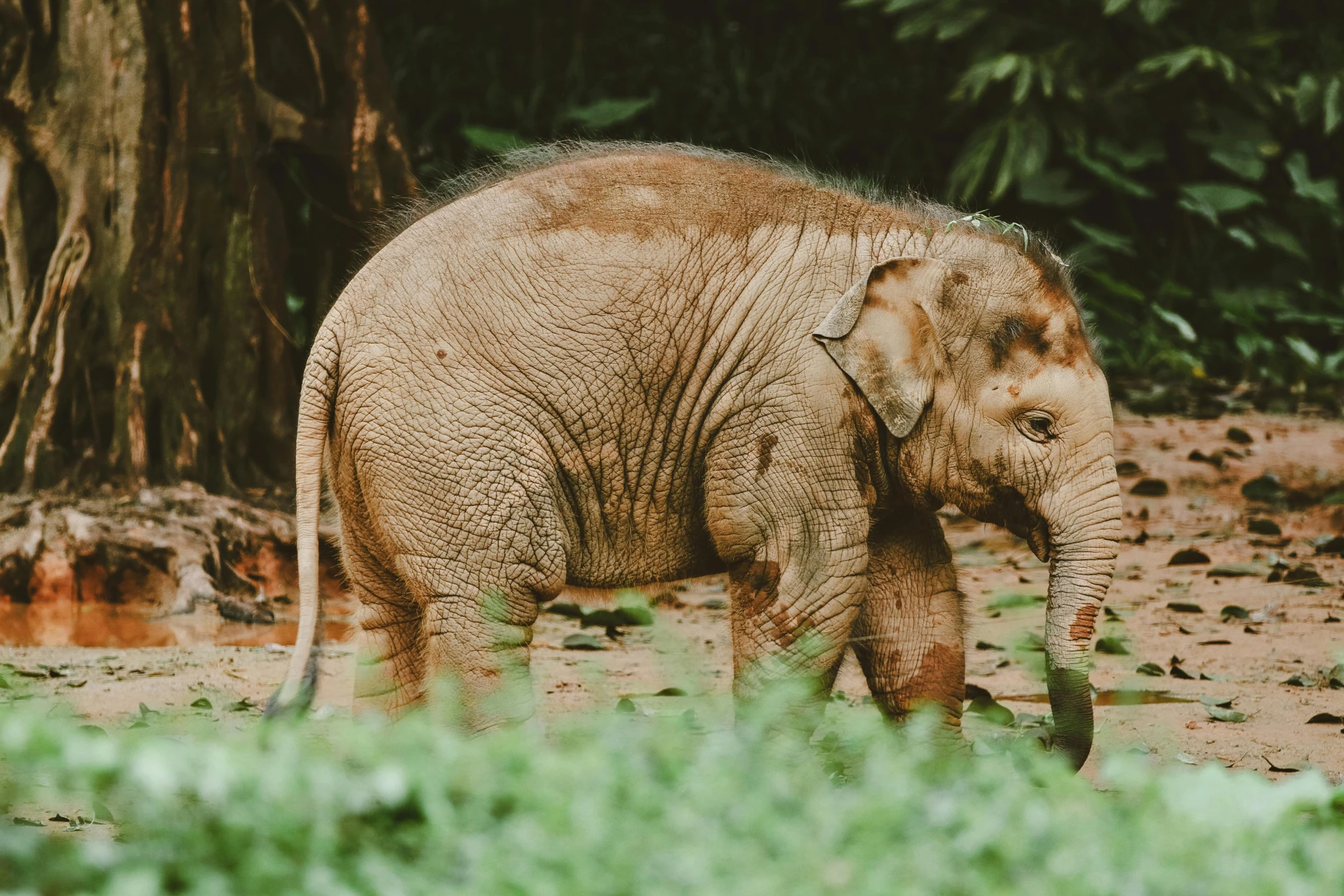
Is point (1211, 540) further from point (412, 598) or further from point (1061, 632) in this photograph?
point (412, 598)

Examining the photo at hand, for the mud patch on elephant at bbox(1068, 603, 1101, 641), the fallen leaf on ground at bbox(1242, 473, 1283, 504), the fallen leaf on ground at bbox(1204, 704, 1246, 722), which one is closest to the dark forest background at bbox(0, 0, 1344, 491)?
the fallen leaf on ground at bbox(1242, 473, 1283, 504)

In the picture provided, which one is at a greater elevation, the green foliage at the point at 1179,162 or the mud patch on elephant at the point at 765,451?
the green foliage at the point at 1179,162

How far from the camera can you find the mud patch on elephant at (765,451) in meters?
4.51

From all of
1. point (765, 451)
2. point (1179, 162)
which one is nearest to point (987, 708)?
point (765, 451)

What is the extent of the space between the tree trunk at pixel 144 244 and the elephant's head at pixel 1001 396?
418 centimetres

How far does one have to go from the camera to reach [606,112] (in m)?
12.1

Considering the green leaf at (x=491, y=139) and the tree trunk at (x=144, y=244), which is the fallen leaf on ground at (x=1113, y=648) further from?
the green leaf at (x=491, y=139)

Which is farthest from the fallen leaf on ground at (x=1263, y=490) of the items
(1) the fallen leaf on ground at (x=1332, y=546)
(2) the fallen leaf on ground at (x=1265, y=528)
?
(1) the fallen leaf on ground at (x=1332, y=546)

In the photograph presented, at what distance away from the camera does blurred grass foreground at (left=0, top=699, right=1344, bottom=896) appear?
226 centimetres

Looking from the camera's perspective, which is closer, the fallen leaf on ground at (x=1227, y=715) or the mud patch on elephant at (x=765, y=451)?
the mud patch on elephant at (x=765, y=451)

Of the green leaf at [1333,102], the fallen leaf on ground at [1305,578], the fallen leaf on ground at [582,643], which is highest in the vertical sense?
the green leaf at [1333,102]

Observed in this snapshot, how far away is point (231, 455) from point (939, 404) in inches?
175

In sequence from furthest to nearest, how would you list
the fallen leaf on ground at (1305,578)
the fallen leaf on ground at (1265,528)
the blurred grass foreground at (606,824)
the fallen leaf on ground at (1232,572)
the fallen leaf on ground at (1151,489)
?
the fallen leaf on ground at (1151,489) → the fallen leaf on ground at (1265,528) → the fallen leaf on ground at (1232,572) → the fallen leaf on ground at (1305,578) → the blurred grass foreground at (606,824)

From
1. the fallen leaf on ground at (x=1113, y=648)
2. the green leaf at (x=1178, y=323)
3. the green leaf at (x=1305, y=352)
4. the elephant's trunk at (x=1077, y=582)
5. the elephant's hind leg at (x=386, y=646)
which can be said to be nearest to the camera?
the elephant's trunk at (x=1077, y=582)
